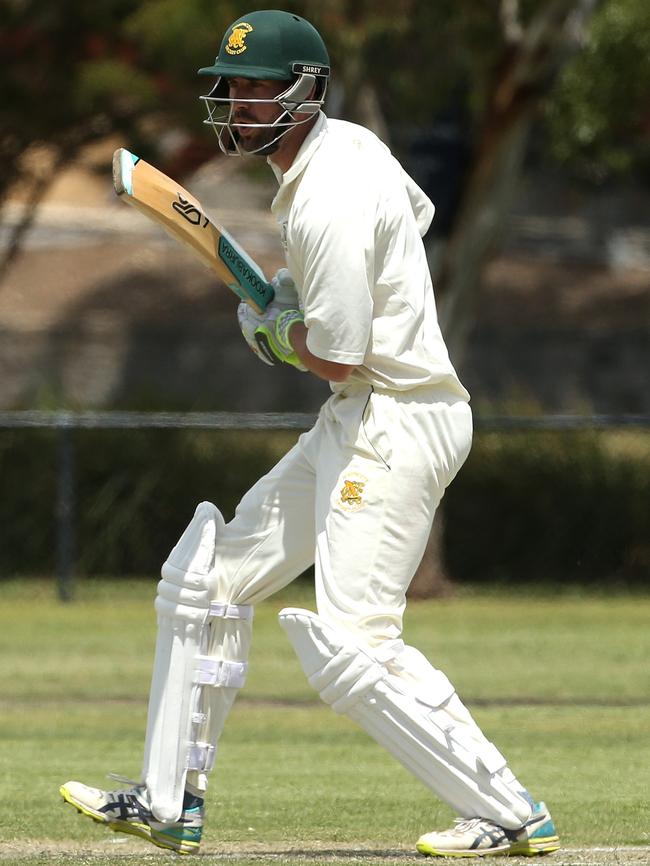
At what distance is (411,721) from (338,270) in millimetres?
1231

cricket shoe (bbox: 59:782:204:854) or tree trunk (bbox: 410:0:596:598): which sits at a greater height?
tree trunk (bbox: 410:0:596:598)

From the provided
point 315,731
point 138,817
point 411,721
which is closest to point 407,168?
point 315,731

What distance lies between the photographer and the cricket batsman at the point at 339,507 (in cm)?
493

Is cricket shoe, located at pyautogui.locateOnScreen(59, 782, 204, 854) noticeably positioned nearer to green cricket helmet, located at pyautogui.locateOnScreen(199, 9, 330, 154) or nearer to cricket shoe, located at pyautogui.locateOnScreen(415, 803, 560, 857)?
cricket shoe, located at pyautogui.locateOnScreen(415, 803, 560, 857)

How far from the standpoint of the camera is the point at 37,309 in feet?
94.5

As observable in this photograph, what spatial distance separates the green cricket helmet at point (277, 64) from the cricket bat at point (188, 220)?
29cm

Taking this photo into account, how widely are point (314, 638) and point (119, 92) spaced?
15.2 metres

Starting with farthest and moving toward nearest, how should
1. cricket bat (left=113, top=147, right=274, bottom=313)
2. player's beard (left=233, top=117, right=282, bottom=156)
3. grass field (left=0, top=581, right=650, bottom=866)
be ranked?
grass field (left=0, top=581, right=650, bottom=866) < cricket bat (left=113, top=147, right=274, bottom=313) < player's beard (left=233, top=117, right=282, bottom=156)

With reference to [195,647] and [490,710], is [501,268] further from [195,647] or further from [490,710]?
[195,647]

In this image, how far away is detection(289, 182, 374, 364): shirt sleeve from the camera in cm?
488

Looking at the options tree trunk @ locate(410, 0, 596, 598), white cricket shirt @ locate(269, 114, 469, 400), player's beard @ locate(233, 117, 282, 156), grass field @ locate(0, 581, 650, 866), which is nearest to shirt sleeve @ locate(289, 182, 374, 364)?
white cricket shirt @ locate(269, 114, 469, 400)

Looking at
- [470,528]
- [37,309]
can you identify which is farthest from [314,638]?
[37,309]

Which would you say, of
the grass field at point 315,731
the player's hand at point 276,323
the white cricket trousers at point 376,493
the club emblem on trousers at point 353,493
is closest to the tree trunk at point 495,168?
the grass field at point 315,731

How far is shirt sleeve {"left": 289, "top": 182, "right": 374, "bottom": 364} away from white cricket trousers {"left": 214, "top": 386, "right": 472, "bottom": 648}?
0.26m
